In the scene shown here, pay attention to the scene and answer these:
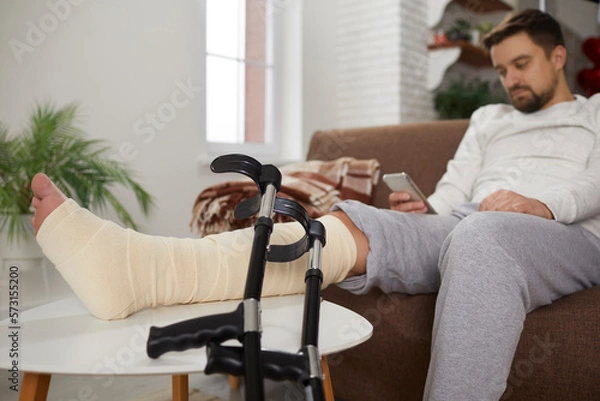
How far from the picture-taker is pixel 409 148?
1.80 meters

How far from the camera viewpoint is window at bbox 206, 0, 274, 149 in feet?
9.78

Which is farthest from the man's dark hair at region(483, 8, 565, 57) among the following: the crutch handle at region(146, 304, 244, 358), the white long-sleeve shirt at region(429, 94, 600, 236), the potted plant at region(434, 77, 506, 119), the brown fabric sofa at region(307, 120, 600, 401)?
the potted plant at region(434, 77, 506, 119)

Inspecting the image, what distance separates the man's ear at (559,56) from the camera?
150 centimetres

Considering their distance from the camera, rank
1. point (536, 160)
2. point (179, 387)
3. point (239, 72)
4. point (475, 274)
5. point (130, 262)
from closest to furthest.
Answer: point (130, 262), point (475, 274), point (179, 387), point (536, 160), point (239, 72)

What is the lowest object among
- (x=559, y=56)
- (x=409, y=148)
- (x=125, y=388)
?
(x=125, y=388)

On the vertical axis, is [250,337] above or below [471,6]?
below

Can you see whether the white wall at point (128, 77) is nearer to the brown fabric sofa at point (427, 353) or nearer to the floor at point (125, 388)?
the floor at point (125, 388)

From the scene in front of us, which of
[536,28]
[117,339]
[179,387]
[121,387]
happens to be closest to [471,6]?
[536,28]

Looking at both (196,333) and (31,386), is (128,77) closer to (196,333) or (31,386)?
(31,386)

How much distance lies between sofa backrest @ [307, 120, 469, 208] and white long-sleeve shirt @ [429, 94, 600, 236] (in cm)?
8

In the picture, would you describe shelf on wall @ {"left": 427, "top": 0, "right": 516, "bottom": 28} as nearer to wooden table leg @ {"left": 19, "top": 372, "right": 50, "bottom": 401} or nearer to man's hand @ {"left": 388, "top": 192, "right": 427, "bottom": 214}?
man's hand @ {"left": 388, "top": 192, "right": 427, "bottom": 214}

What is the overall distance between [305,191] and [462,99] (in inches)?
96.3

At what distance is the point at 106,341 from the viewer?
0.67 meters

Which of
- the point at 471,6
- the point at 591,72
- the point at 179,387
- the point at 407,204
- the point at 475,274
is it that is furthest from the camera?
the point at 591,72
